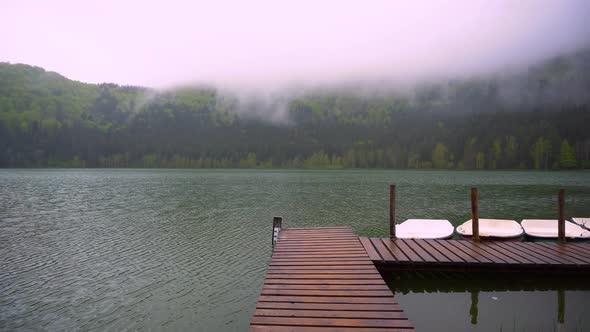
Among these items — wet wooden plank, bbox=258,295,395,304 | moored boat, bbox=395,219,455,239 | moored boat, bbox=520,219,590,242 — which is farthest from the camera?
moored boat, bbox=395,219,455,239

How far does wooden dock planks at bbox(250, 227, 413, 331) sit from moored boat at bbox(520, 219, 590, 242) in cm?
938

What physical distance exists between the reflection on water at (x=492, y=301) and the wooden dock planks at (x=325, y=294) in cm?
190

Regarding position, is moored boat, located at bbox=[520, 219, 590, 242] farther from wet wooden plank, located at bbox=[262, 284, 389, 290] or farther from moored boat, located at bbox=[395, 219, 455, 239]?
wet wooden plank, located at bbox=[262, 284, 389, 290]

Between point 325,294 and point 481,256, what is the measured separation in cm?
720

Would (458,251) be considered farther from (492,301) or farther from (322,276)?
(322,276)

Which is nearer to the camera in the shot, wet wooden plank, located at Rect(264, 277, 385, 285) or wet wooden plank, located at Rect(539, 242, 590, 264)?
wet wooden plank, located at Rect(264, 277, 385, 285)

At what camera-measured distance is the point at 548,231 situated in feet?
55.5

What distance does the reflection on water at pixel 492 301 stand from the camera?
9.27m

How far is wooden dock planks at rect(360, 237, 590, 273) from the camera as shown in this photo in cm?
1133

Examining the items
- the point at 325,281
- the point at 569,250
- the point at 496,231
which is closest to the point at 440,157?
the point at 496,231

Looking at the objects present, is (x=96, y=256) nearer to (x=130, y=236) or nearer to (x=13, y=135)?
(x=130, y=236)

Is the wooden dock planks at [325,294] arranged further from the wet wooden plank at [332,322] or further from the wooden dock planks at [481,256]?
the wooden dock planks at [481,256]

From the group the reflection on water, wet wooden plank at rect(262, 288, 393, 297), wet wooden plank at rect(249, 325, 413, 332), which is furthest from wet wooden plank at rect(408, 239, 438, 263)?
wet wooden plank at rect(249, 325, 413, 332)

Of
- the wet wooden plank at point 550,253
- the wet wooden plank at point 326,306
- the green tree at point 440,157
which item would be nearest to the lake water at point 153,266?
the wet wooden plank at point 550,253
